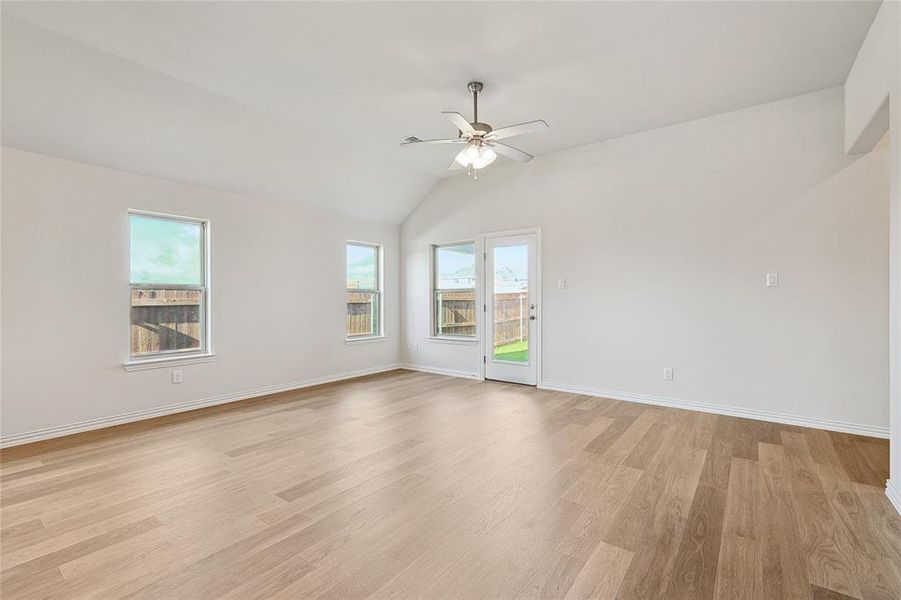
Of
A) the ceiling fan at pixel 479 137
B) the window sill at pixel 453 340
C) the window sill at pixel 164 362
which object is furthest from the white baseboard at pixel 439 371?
the ceiling fan at pixel 479 137

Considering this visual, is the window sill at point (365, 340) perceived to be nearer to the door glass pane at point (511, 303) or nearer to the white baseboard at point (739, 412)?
the door glass pane at point (511, 303)

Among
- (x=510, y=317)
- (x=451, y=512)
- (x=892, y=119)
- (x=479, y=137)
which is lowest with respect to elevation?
(x=451, y=512)

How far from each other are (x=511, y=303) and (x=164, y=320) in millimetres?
4058

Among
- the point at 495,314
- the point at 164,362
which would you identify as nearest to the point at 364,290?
the point at 495,314

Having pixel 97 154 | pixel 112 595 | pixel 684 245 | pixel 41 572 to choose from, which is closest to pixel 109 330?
pixel 97 154

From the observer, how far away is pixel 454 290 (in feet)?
21.2

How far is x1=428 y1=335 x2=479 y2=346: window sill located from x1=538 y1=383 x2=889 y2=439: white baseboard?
1.33m

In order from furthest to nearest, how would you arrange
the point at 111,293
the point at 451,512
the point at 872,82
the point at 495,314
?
the point at 495,314 → the point at 111,293 → the point at 872,82 → the point at 451,512

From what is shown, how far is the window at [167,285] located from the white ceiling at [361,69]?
568 millimetres

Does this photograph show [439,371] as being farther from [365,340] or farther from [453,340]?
[365,340]

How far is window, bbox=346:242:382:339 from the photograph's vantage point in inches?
250

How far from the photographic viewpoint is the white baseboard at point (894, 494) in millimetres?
2309

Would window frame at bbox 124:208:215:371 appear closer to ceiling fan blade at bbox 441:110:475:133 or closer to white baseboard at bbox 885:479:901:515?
ceiling fan blade at bbox 441:110:475:133

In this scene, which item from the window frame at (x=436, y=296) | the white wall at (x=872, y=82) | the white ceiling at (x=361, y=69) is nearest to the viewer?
the white wall at (x=872, y=82)
